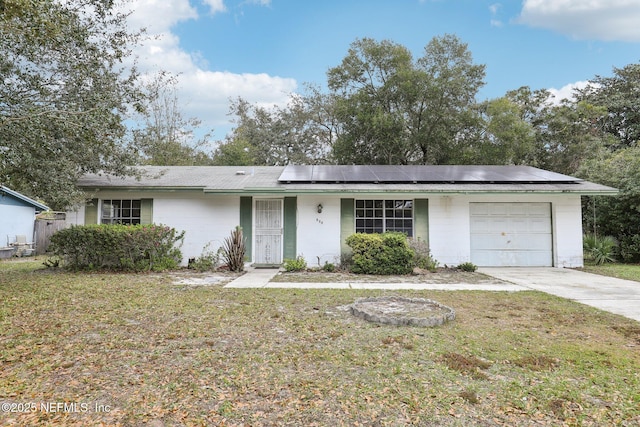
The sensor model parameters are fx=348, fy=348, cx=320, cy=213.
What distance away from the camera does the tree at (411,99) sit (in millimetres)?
19969

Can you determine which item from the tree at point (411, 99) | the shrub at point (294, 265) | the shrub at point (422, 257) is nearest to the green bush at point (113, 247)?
the shrub at point (294, 265)

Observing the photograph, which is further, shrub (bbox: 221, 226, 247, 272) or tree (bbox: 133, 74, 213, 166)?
tree (bbox: 133, 74, 213, 166)

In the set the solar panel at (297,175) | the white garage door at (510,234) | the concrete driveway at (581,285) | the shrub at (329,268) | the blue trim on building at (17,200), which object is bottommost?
the concrete driveway at (581,285)

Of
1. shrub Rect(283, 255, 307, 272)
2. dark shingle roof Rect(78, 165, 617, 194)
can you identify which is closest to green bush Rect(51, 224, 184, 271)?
dark shingle roof Rect(78, 165, 617, 194)

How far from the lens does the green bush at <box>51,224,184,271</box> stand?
954 cm

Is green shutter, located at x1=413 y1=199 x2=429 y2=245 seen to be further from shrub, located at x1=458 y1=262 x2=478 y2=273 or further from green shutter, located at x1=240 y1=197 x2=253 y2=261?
green shutter, located at x1=240 y1=197 x2=253 y2=261

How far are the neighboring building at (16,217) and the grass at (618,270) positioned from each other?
20871mm

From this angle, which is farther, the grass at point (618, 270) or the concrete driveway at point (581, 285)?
the grass at point (618, 270)

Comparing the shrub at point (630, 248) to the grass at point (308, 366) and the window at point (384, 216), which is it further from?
the grass at point (308, 366)

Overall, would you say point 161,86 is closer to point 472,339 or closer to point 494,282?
point 494,282

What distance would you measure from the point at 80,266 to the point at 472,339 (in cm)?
1027

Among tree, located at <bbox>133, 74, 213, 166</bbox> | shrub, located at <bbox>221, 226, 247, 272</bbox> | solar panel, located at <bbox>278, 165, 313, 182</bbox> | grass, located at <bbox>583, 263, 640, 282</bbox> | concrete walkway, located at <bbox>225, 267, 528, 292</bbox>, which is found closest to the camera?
concrete walkway, located at <bbox>225, 267, 528, 292</bbox>

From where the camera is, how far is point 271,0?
14.5 meters

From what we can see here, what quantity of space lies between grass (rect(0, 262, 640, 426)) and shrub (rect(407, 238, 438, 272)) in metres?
4.11
